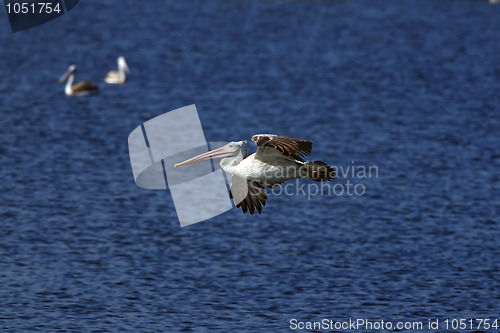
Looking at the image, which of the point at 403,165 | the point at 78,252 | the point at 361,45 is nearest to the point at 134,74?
the point at 361,45

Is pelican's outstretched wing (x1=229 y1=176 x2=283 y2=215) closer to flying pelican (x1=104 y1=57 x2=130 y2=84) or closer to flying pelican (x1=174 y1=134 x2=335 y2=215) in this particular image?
flying pelican (x1=174 y1=134 x2=335 y2=215)

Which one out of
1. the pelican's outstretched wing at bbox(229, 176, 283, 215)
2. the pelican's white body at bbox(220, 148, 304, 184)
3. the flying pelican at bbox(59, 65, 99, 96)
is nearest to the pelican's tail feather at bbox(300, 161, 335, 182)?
the pelican's white body at bbox(220, 148, 304, 184)

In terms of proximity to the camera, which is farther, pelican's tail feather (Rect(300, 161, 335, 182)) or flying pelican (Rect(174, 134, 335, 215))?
pelican's tail feather (Rect(300, 161, 335, 182))

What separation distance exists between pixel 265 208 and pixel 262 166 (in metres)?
12.8

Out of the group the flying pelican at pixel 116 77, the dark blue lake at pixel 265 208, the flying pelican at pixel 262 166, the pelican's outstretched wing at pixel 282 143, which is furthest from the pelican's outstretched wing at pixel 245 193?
the flying pelican at pixel 116 77

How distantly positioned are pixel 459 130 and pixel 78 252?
17480 mm

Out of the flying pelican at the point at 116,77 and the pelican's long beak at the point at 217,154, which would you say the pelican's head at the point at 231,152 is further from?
the flying pelican at the point at 116,77

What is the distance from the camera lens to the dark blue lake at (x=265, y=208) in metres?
19.3

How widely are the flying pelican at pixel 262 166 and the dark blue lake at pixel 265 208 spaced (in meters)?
5.05

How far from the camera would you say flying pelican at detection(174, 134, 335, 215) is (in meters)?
12.3

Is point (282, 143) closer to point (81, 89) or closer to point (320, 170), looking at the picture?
point (320, 170)

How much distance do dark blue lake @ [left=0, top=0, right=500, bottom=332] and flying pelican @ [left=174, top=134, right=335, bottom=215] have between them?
505 centimetres

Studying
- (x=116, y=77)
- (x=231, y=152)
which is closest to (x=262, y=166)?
(x=231, y=152)

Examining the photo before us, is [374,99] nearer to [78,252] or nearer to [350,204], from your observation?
[350,204]
